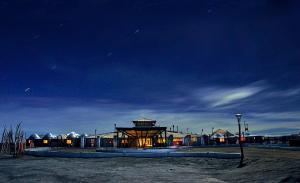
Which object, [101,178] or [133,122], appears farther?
[133,122]

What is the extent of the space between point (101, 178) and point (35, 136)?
75727mm

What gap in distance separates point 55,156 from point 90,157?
5989mm

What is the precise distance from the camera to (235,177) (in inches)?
661

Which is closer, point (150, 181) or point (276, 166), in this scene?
point (150, 181)

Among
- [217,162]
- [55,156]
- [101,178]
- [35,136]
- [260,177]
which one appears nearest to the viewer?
[260,177]

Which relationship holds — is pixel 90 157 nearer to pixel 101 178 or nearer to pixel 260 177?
pixel 101 178

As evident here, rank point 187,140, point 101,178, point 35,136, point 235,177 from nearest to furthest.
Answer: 1. point 235,177
2. point 101,178
3. point 187,140
4. point 35,136

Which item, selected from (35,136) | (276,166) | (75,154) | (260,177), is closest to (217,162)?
(276,166)

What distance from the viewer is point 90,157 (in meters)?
33.2

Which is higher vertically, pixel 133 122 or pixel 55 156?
pixel 133 122

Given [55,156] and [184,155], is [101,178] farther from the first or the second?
[55,156]

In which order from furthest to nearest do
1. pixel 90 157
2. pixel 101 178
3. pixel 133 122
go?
pixel 133 122 → pixel 90 157 → pixel 101 178

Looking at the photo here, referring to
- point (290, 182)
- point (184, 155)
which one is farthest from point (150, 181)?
point (184, 155)

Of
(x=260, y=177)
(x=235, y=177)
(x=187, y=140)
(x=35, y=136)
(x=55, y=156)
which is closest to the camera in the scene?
(x=260, y=177)
